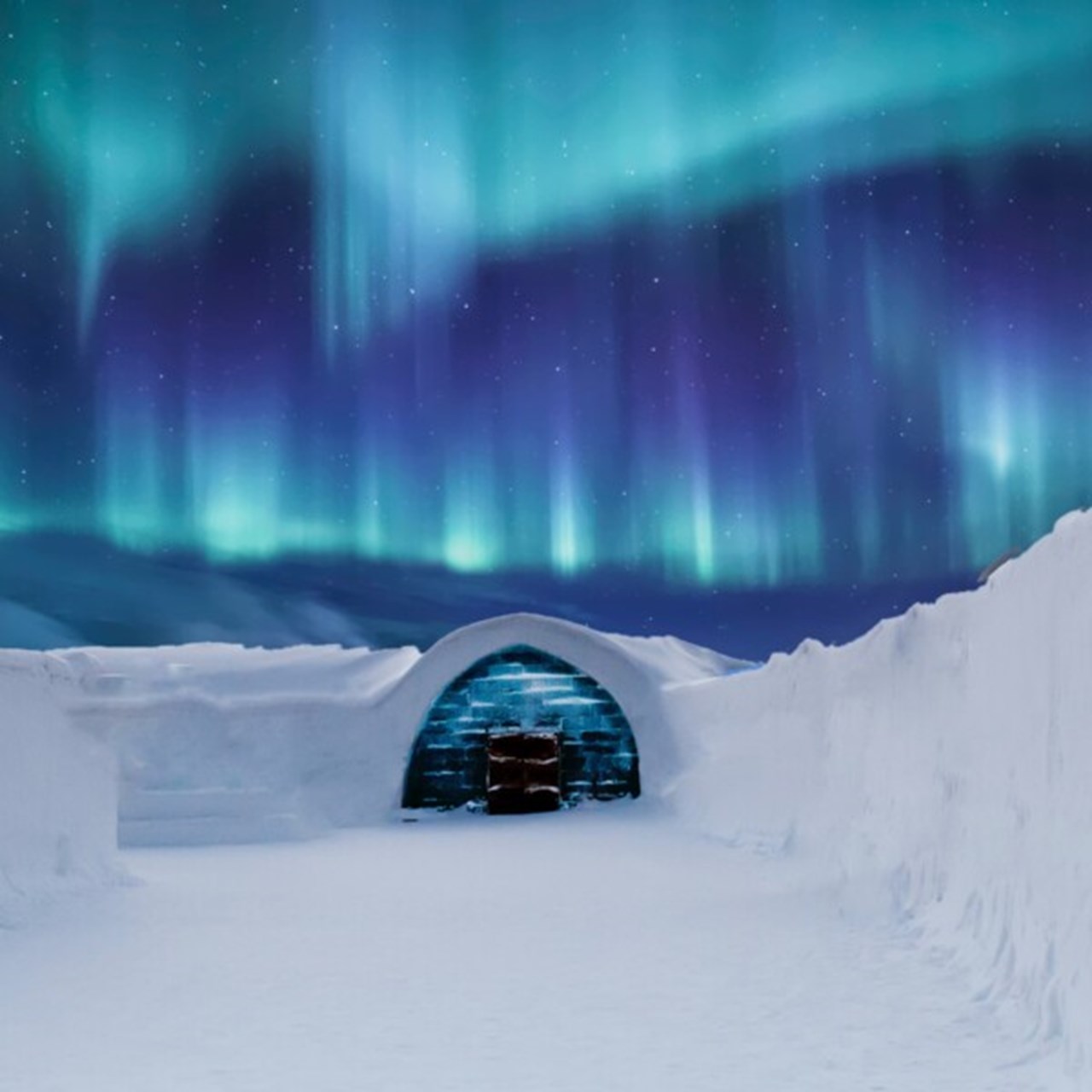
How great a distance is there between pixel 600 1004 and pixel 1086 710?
2168 millimetres

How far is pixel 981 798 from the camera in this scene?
18.4ft

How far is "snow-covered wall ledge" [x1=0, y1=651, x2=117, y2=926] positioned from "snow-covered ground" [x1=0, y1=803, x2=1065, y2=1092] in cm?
37

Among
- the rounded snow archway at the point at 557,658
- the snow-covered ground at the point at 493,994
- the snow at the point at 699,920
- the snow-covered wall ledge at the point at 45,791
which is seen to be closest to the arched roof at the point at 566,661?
the rounded snow archway at the point at 557,658

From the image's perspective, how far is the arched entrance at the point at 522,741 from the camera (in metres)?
17.9

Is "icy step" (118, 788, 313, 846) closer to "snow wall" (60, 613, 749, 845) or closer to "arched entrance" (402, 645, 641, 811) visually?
"snow wall" (60, 613, 749, 845)

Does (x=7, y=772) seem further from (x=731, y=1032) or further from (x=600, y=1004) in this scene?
(x=731, y=1032)

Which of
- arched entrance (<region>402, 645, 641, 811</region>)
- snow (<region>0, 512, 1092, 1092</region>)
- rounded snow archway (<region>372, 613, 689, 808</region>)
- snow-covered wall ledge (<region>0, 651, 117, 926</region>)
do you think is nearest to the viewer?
snow (<region>0, 512, 1092, 1092</region>)

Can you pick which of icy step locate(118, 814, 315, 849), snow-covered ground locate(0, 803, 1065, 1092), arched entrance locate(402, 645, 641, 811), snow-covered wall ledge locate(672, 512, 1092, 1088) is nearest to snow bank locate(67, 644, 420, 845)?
icy step locate(118, 814, 315, 849)

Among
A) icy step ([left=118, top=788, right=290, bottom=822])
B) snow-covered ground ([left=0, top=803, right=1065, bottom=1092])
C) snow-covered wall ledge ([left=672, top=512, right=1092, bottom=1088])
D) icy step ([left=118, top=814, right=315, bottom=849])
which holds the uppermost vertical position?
snow-covered wall ledge ([left=672, top=512, right=1092, bottom=1088])

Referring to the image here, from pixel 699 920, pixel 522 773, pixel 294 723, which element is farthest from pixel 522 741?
pixel 699 920

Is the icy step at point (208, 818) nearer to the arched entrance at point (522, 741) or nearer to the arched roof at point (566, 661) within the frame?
the arched roof at point (566, 661)

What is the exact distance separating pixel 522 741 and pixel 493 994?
42.0ft

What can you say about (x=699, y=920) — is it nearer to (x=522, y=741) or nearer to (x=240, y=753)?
(x=240, y=753)

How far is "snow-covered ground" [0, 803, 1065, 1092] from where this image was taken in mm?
3988
